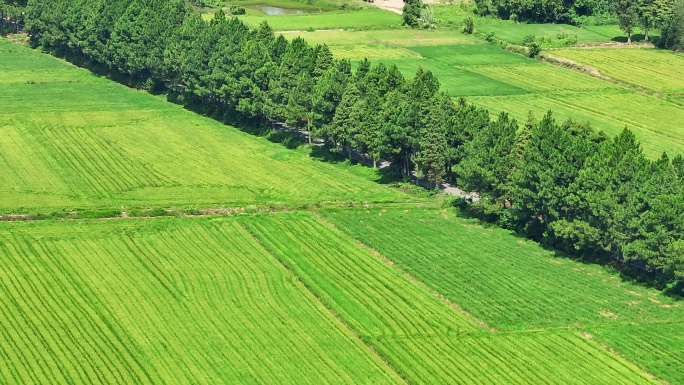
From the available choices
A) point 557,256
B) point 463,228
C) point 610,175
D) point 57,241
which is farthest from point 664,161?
point 57,241

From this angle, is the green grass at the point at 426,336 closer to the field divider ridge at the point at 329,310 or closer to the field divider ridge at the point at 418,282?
the field divider ridge at the point at 329,310

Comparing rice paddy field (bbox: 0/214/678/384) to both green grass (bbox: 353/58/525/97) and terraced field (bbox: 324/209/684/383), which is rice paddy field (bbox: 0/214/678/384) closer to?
terraced field (bbox: 324/209/684/383)

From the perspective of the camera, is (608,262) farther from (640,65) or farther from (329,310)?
(640,65)

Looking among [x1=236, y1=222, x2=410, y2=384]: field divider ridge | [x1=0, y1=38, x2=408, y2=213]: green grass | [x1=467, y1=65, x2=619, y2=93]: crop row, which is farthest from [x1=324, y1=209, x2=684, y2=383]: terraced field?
[x1=467, y1=65, x2=619, y2=93]: crop row

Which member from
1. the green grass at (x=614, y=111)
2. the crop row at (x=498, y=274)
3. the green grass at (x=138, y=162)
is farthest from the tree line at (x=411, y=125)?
the green grass at (x=614, y=111)

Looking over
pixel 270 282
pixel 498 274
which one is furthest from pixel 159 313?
pixel 498 274
